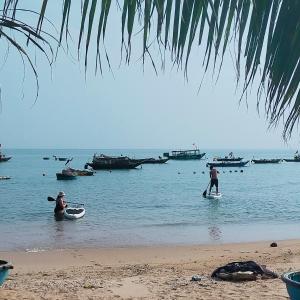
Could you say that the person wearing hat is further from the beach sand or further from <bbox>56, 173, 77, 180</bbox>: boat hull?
<bbox>56, 173, 77, 180</bbox>: boat hull

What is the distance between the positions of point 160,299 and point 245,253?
277 inches

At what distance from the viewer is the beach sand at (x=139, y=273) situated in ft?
25.3

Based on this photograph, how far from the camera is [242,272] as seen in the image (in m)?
8.57

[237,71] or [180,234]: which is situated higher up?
[237,71]

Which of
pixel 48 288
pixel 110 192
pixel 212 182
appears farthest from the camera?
pixel 110 192

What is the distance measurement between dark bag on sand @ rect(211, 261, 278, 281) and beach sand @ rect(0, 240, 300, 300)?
0.21m

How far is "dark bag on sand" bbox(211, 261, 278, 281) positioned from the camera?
8445 mm

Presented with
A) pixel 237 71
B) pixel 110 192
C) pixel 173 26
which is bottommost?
pixel 110 192

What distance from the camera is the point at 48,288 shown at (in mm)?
8242

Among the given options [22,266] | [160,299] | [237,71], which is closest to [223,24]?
[237,71]

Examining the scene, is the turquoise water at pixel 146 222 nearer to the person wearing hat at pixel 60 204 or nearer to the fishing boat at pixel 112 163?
the person wearing hat at pixel 60 204

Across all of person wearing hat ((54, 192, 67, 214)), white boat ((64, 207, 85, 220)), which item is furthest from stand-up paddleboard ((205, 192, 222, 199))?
person wearing hat ((54, 192, 67, 214))

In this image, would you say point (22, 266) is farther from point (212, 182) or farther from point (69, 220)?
point (212, 182)

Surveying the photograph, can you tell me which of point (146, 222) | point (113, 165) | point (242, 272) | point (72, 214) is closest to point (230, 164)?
point (113, 165)
